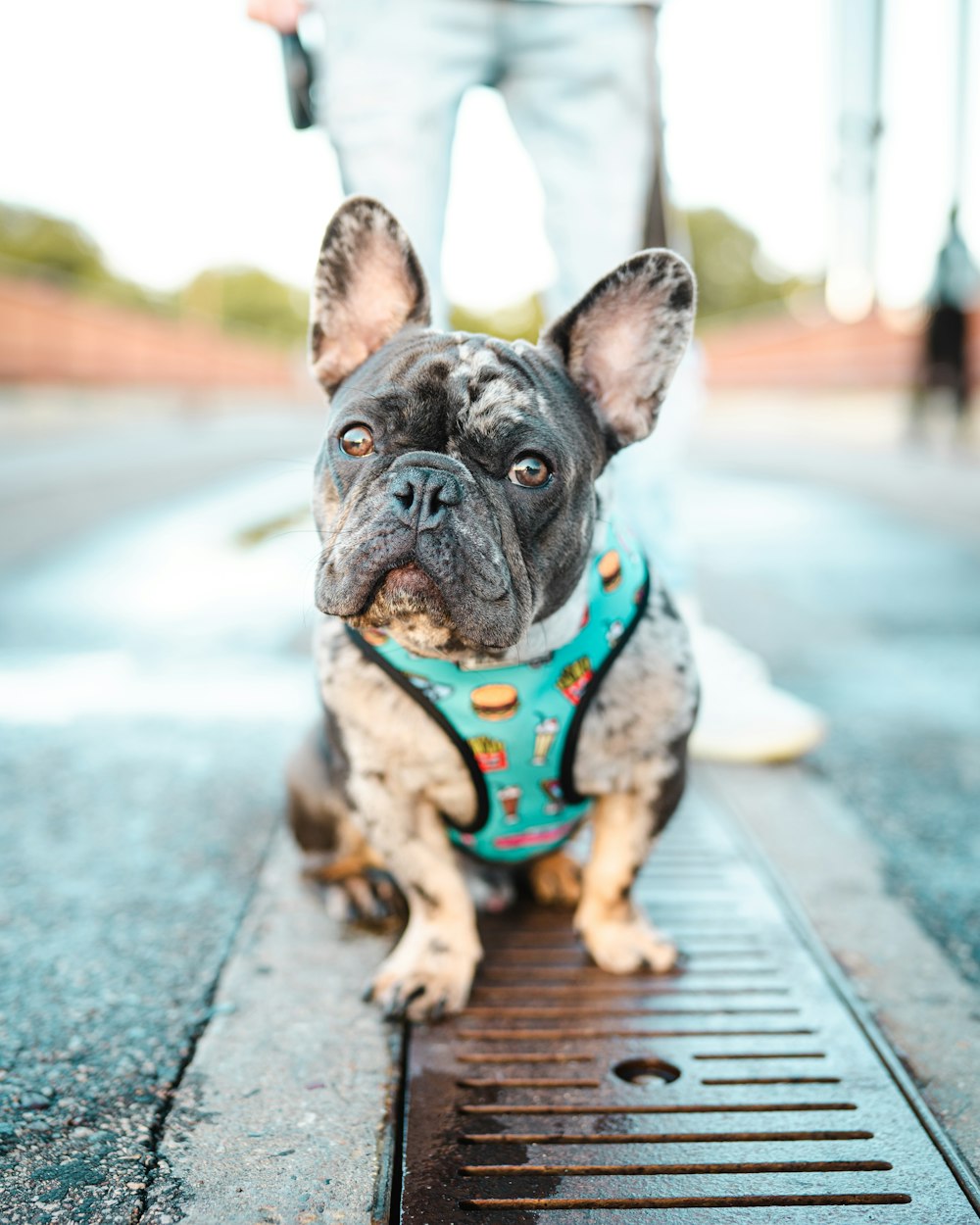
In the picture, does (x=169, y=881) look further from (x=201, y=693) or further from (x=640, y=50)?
(x=640, y=50)

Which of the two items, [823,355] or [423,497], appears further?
[823,355]

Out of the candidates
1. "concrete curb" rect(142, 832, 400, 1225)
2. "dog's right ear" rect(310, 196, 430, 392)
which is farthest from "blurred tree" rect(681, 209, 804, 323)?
"concrete curb" rect(142, 832, 400, 1225)

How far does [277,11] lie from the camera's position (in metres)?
3.21

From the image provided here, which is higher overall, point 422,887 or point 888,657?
point 422,887

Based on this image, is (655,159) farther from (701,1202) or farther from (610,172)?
(701,1202)

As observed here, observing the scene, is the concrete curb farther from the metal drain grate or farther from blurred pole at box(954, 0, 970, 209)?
blurred pole at box(954, 0, 970, 209)

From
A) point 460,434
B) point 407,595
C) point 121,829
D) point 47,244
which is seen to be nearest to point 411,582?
point 407,595

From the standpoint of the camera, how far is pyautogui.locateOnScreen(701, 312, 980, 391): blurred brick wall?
767 inches

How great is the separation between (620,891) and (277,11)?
8.30 feet

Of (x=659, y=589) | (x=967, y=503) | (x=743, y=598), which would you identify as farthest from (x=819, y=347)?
(x=659, y=589)

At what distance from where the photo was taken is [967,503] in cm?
971

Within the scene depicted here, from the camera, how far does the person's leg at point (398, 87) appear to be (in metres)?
3.03

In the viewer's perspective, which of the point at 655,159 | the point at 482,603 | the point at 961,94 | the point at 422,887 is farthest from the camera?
the point at 961,94

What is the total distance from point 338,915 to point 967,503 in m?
8.42
